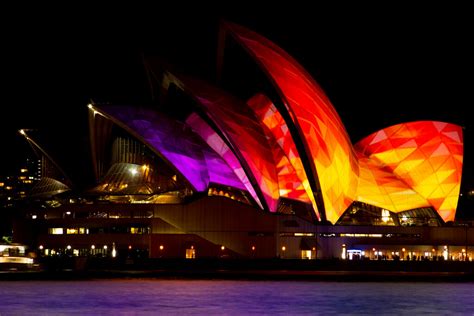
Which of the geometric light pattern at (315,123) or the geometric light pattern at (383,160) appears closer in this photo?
the geometric light pattern at (315,123)

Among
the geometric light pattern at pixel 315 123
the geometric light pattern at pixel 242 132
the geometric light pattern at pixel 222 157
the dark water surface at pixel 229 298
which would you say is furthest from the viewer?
the geometric light pattern at pixel 222 157

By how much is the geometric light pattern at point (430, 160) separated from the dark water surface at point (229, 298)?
24.3 m

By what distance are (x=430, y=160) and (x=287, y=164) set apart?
11.8 meters

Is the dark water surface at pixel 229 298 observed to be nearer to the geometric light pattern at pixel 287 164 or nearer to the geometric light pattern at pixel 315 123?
the geometric light pattern at pixel 315 123

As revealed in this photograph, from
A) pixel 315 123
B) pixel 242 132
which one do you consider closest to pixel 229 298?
pixel 315 123

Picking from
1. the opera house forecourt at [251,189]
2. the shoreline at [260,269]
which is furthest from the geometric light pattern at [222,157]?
the shoreline at [260,269]

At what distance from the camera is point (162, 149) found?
65.2 meters

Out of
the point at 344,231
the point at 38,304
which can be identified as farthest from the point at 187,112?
the point at 38,304

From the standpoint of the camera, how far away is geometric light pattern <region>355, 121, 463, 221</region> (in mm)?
66438

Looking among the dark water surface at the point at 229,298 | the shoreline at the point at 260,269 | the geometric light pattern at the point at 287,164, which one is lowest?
the dark water surface at the point at 229,298

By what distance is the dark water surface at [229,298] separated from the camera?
28.5 m

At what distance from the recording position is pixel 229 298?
3303 cm

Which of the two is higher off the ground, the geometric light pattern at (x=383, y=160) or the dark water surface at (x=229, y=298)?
the geometric light pattern at (x=383, y=160)

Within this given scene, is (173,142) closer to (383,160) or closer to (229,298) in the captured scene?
(383,160)
